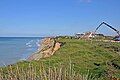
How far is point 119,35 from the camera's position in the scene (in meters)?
4.26

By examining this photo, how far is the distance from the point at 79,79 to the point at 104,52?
47.4 ft

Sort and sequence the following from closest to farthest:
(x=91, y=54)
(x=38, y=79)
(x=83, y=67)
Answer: (x=38, y=79) → (x=83, y=67) → (x=91, y=54)

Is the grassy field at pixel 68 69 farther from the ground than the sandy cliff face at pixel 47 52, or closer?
farther from the ground

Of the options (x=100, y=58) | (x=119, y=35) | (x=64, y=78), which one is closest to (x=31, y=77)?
(x=64, y=78)

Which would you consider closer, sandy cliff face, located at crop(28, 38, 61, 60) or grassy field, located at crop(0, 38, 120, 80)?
grassy field, located at crop(0, 38, 120, 80)

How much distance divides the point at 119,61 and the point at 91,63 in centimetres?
155

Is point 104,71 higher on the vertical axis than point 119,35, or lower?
lower

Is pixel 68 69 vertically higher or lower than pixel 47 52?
higher

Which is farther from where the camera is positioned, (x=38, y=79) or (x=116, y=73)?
(x=116, y=73)

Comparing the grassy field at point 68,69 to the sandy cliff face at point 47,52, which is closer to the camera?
the grassy field at point 68,69

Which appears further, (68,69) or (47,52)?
(47,52)

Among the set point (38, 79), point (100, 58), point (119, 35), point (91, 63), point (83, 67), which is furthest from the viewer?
point (100, 58)

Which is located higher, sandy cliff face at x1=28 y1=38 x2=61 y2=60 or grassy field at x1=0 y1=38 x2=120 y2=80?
grassy field at x1=0 y1=38 x2=120 y2=80

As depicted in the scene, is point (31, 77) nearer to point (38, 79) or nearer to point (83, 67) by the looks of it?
point (38, 79)
